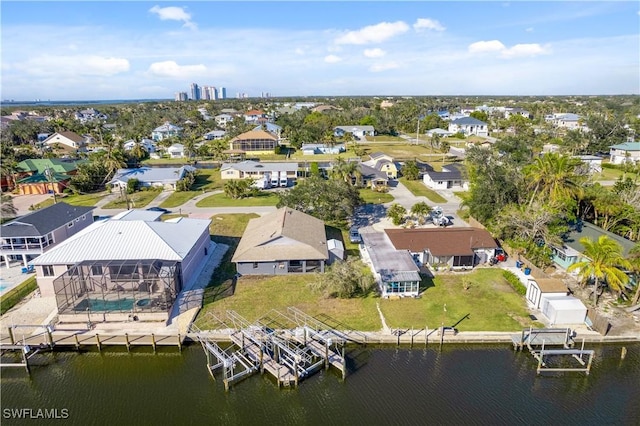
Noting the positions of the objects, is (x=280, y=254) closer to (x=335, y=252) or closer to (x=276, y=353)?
(x=335, y=252)

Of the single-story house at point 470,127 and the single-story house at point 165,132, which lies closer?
the single-story house at point 165,132

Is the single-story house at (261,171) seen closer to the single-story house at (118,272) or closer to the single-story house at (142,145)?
the single-story house at (142,145)

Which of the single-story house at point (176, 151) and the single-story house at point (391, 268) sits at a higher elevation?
the single-story house at point (176, 151)

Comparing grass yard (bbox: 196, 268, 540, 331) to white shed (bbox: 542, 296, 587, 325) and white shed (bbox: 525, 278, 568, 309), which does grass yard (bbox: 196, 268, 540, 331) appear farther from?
white shed (bbox: 542, 296, 587, 325)

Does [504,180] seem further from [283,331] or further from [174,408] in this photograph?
[174,408]

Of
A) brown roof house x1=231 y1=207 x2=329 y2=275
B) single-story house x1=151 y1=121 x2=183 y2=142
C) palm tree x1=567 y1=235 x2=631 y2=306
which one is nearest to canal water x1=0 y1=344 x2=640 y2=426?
palm tree x1=567 y1=235 x2=631 y2=306

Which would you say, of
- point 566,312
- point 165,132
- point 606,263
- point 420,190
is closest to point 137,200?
point 420,190

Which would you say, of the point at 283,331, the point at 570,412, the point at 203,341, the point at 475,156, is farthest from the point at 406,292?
the point at 475,156

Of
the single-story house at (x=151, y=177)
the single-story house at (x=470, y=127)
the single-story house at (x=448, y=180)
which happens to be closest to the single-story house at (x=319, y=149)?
the single-story house at (x=151, y=177)
